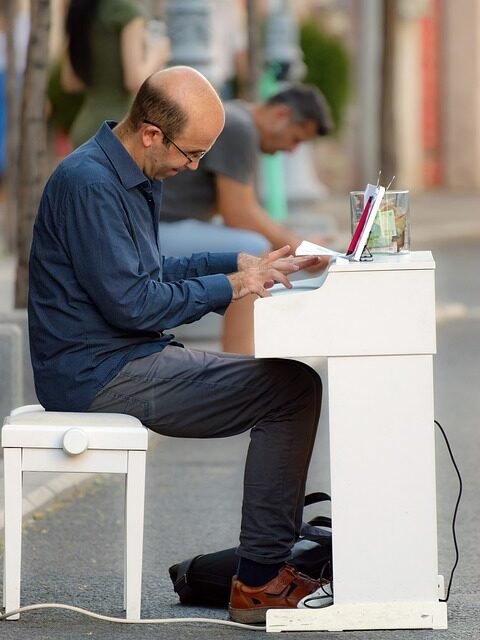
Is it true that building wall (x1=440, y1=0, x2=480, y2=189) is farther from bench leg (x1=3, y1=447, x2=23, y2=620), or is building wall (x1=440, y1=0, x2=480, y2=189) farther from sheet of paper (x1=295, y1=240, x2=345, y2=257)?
bench leg (x1=3, y1=447, x2=23, y2=620)

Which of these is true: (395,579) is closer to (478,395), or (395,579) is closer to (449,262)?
(478,395)

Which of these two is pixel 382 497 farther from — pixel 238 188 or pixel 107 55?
pixel 107 55

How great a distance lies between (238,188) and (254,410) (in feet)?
12.2

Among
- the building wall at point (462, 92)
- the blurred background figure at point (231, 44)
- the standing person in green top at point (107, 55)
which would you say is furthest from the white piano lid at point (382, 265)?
the building wall at point (462, 92)

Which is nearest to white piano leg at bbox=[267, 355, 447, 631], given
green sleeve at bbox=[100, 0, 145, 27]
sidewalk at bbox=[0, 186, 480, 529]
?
sidewalk at bbox=[0, 186, 480, 529]

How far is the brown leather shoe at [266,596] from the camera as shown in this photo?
4594 millimetres

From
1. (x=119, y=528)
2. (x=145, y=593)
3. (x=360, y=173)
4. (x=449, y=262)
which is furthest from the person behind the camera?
(x=360, y=173)

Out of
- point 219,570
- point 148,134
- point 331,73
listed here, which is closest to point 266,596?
point 219,570

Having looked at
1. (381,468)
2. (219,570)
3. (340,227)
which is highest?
(340,227)

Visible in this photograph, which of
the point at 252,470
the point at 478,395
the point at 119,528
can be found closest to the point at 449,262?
the point at 478,395

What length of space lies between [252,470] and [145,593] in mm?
604

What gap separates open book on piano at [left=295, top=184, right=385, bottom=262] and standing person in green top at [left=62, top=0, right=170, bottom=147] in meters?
4.51

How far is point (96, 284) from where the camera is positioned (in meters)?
4.47

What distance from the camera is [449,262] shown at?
1458 cm
